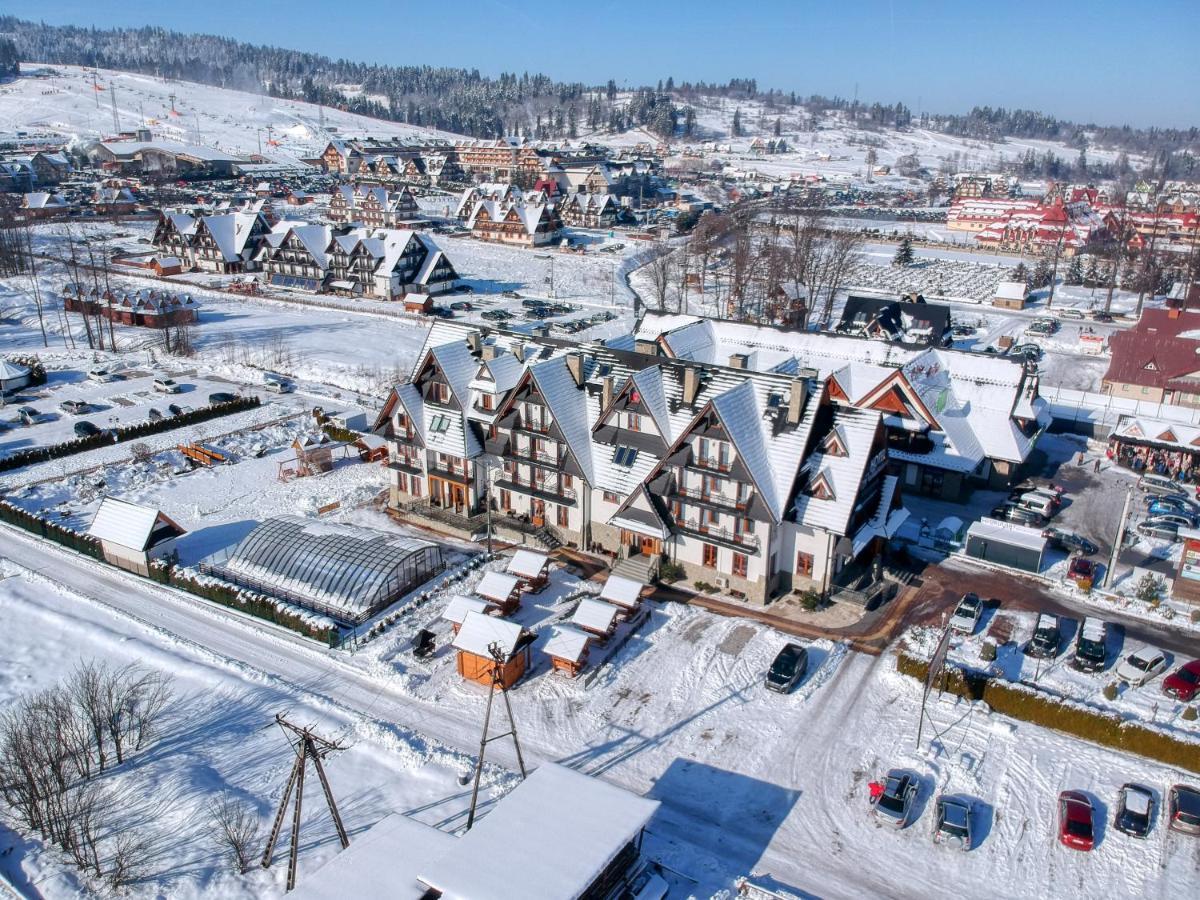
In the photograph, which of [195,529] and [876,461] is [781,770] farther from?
[195,529]

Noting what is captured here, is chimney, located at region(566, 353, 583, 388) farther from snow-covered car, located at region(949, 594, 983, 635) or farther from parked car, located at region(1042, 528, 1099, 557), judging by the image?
parked car, located at region(1042, 528, 1099, 557)

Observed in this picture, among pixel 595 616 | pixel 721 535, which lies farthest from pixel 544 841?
pixel 721 535

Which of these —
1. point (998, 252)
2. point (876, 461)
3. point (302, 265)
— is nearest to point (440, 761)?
point (876, 461)

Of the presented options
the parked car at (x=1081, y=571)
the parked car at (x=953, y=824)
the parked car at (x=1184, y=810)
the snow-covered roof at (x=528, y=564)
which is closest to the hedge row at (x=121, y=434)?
the snow-covered roof at (x=528, y=564)

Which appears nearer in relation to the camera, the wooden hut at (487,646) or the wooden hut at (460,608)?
the wooden hut at (487,646)

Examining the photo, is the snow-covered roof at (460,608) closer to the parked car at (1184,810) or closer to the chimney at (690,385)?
the chimney at (690,385)

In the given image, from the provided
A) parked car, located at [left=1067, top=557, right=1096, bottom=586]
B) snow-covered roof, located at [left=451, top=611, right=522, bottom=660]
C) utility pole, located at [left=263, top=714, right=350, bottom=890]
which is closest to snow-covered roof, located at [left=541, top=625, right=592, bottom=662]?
snow-covered roof, located at [left=451, top=611, right=522, bottom=660]

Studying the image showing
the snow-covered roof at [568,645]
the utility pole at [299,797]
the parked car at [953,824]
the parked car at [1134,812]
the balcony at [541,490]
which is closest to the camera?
the utility pole at [299,797]
